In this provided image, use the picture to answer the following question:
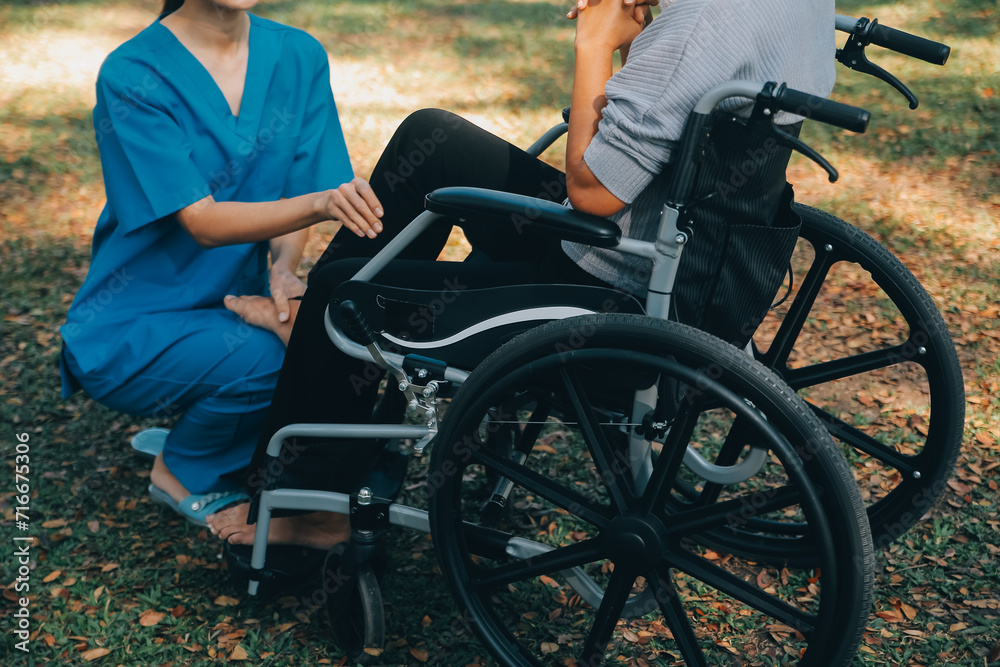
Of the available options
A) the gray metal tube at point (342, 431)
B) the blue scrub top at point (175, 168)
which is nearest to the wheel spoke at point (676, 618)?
the gray metal tube at point (342, 431)

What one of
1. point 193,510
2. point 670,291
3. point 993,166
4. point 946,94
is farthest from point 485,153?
point 946,94

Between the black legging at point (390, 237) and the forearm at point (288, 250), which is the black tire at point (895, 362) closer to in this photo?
the black legging at point (390, 237)

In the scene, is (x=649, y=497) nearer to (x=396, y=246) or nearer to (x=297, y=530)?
(x=396, y=246)

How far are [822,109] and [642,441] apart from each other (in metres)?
0.72

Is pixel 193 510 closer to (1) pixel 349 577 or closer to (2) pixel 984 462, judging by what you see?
(1) pixel 349 577

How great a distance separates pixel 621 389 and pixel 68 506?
1.82 m

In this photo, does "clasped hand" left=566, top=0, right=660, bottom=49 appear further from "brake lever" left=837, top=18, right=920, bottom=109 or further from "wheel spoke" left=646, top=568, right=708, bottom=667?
"wheel spoke" left=646, top=568, right=708, bottom=667

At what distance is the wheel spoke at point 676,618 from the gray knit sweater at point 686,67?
0.70 meters

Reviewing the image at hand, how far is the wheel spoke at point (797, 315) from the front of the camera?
6.66 feet

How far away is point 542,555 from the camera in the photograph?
178 centimetres

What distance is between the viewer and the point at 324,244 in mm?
4629

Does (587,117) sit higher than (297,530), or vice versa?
(587,117)

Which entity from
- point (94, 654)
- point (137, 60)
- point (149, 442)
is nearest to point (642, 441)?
point (94, 654)

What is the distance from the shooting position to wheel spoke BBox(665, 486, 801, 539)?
1.58m
